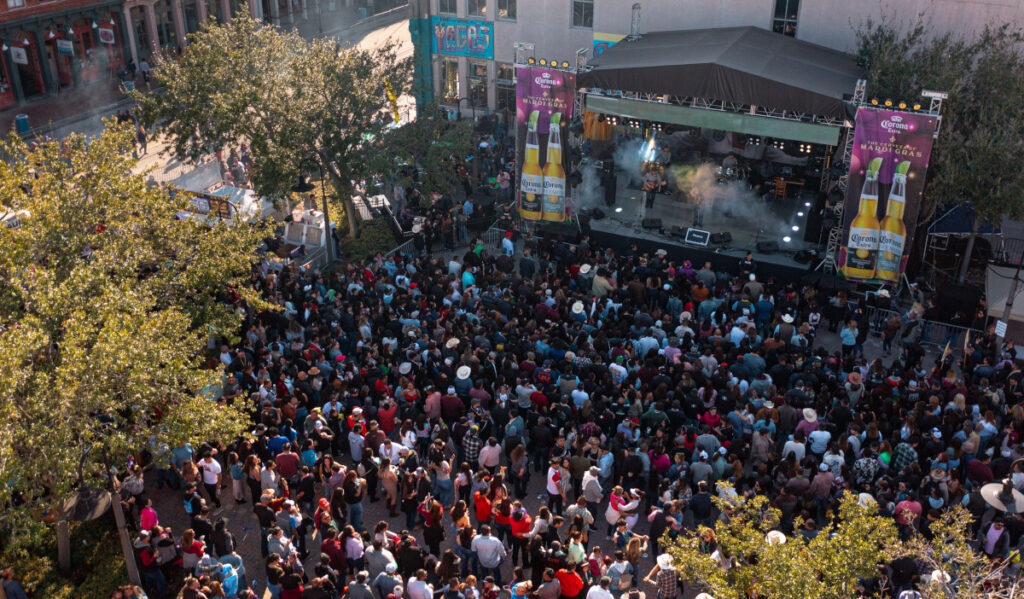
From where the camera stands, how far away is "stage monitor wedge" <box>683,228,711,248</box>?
2244 centimetres

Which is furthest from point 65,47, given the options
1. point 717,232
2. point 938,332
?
point 938,332

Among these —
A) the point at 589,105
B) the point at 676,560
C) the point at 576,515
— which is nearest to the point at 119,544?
the point at 576,515

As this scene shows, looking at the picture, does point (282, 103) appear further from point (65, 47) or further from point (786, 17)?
point (65, 47)

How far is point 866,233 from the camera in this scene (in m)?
20.5

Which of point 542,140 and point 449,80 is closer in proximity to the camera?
point 542,140

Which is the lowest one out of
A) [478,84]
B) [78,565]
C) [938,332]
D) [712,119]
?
[78,565]

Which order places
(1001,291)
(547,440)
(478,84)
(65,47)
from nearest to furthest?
(547,440)
(1001,291)
(478,84)
(65,47)

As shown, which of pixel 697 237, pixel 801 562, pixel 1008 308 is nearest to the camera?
pixel 801 562

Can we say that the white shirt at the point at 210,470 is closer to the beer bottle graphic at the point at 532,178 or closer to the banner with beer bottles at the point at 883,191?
the beer bottle graphic at the point at 532,178

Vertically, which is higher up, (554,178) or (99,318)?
(99,318)

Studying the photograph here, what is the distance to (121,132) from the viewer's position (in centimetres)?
1534

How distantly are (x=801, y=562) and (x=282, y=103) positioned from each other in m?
17.7

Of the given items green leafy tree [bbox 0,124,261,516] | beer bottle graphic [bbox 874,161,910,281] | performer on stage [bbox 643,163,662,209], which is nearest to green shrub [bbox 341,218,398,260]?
performer on stage [bbox 643,163,662,209]

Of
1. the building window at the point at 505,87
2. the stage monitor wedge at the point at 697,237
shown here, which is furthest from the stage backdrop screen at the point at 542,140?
the building window at the point at 505,87
